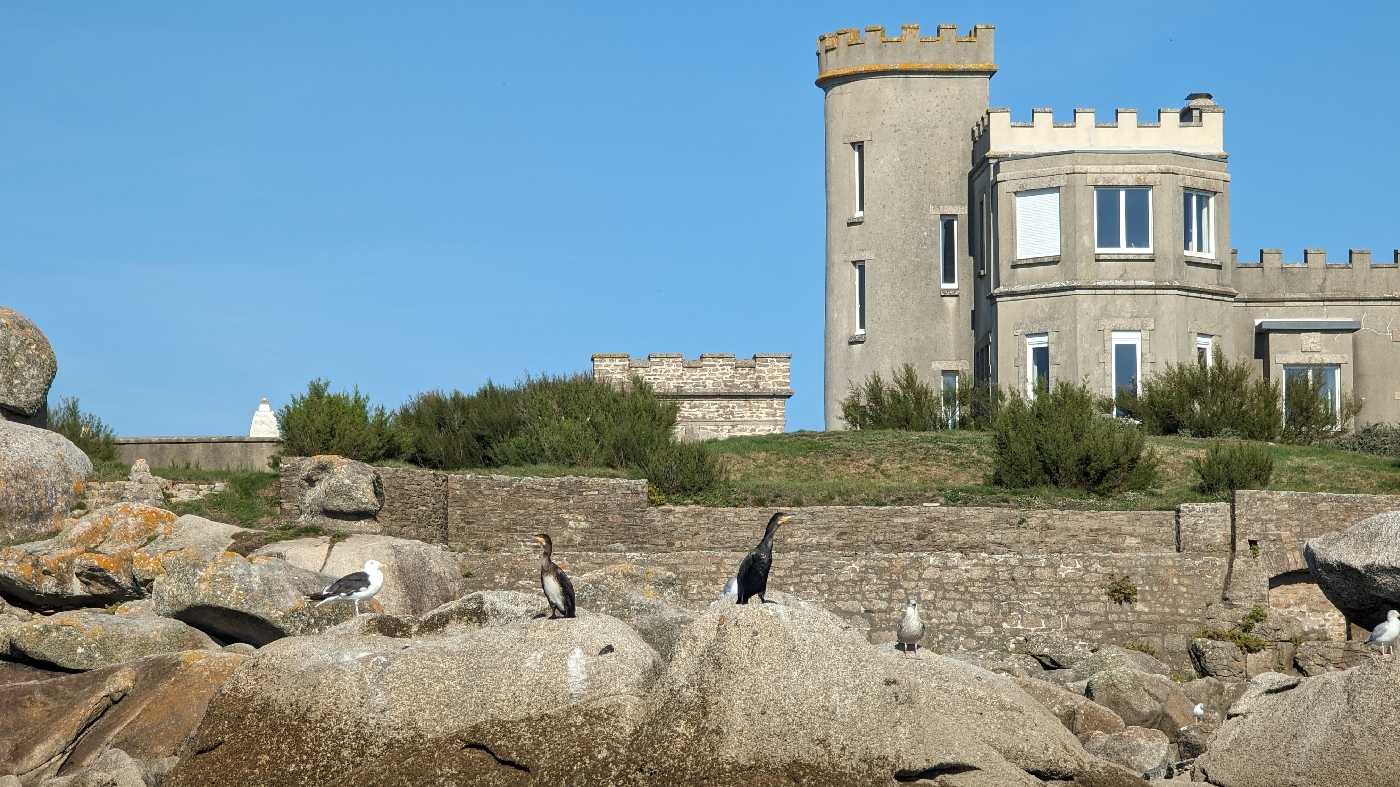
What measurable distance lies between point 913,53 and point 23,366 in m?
21.1

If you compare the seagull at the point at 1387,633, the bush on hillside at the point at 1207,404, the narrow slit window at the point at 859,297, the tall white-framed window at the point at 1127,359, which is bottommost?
the seagull at the point at 1387,633

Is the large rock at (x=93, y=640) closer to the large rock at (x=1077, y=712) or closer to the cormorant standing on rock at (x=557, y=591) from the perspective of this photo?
the cormorant standing on rock at (x=557, y=591)

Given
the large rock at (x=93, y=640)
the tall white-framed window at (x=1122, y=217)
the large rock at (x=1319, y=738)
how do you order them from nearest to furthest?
the large rock at (x=1319, y=738) < the large rock at (x=93, y=640) < the tall white-framed window at (x=1122, y=217)

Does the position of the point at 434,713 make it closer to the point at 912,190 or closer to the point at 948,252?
the point at 912,190

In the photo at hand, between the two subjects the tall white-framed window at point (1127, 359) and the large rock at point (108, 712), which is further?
the tall white-framed window at point (1127, 359)

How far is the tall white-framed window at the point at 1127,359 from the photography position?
121 ft

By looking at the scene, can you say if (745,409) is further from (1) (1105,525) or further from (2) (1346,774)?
(2) (1346,774)

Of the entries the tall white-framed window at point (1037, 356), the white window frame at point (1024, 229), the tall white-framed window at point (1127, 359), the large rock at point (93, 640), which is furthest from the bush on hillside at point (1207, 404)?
the large rock at point (93, 640)

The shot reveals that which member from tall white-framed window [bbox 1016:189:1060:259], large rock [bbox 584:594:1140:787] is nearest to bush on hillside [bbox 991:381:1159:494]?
tall white-framed window [bbox 1016:189:1060:259]

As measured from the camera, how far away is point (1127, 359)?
37.2m

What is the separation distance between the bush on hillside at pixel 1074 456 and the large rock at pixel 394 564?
1082cm

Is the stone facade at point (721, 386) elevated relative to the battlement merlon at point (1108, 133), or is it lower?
lower

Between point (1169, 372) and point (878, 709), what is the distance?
987 inches

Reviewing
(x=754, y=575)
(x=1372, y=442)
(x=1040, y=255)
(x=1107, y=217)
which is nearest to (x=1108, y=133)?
(x=1107, y=217)
